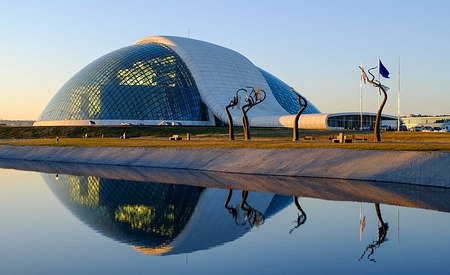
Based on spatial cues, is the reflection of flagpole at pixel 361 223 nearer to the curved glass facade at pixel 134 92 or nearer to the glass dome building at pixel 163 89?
the glass dome building at pixel 163 89

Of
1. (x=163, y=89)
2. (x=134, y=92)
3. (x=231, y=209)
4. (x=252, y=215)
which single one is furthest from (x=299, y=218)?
(x=134, y=92)

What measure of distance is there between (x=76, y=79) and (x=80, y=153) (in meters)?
48.5

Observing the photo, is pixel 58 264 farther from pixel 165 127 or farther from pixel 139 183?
pixel 165 127

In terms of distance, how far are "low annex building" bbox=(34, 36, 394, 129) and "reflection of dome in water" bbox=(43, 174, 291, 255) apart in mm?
49282

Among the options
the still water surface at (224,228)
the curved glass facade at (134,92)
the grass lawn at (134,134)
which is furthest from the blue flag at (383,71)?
the curved glass facade at (134,92)

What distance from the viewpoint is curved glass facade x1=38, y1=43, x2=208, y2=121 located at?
87.1m

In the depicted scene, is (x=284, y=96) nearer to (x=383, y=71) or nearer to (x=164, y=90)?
(x=164, y=90)

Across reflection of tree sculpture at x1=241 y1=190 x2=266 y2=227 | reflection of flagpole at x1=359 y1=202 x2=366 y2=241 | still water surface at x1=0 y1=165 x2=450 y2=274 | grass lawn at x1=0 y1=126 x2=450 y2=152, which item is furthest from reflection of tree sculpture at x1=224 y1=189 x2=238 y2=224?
grass lawn at x1=0 y1=126 x2=450 y2=152

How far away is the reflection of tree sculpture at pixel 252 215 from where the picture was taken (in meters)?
20.4

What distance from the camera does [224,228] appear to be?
19156mm

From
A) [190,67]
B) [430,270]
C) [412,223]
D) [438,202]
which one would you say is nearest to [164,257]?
[430,270]

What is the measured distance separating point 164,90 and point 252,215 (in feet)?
224

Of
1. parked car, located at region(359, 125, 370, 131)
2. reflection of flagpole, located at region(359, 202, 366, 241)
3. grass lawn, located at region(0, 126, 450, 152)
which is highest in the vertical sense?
reflection of flagpole, located at region(359, 202, 366, 241)

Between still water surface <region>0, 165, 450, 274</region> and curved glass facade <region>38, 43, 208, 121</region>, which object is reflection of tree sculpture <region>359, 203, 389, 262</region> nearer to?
still water surface <region>0, 165, 450, 274</region>
